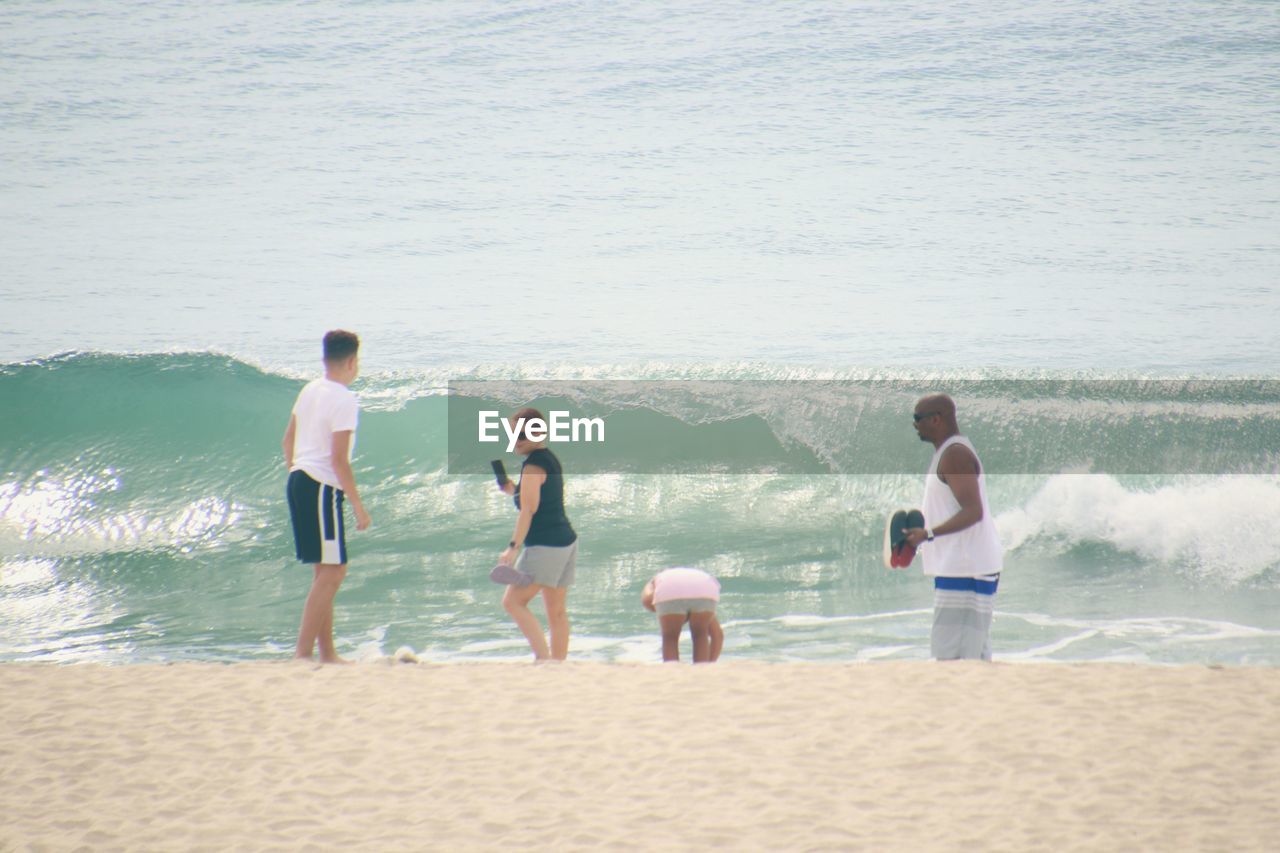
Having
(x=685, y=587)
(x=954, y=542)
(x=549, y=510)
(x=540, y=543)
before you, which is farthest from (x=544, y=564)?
(x=954, y=542)

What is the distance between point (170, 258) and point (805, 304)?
454 inches

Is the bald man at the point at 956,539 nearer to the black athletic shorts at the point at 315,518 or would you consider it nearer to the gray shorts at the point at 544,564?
the gray shorts at the point at 544,564

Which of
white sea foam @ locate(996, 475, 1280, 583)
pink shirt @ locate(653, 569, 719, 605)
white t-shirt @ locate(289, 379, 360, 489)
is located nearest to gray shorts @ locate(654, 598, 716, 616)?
pink shirt @ locate(653, 569, 719, 605)

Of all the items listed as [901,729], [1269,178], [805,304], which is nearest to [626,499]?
[901,729]

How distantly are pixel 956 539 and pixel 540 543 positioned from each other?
1640mm

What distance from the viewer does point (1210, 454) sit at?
11.1 m

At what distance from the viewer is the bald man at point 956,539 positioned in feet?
13.8

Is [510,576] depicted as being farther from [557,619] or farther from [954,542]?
[954,542]

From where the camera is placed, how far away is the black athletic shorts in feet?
14.9

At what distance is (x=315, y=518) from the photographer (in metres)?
4.54

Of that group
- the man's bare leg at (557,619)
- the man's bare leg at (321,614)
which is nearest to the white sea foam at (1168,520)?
the man's bare leg at (557,619)

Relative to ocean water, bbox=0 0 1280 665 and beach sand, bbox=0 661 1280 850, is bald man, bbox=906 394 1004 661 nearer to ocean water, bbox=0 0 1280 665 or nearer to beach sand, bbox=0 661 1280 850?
beach sand, bbox=0 661 1280 850

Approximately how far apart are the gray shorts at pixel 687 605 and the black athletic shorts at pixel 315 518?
52.8 inches

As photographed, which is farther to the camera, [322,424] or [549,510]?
[549,510]
